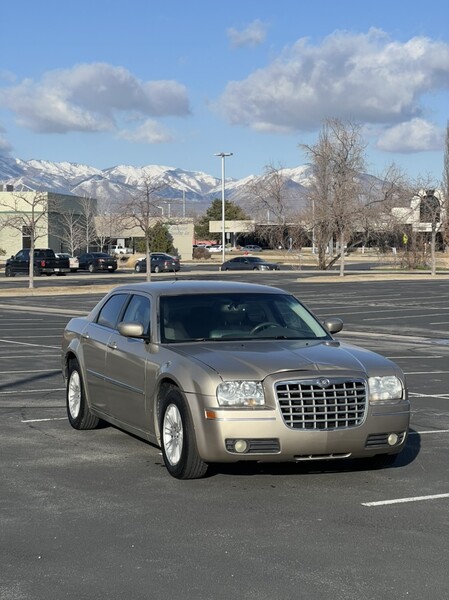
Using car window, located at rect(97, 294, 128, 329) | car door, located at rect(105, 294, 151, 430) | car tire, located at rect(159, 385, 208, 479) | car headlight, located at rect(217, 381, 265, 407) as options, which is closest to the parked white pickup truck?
car window, located at rect(97, 294, 128, 329)

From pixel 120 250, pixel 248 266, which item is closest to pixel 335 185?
pixel 248 266

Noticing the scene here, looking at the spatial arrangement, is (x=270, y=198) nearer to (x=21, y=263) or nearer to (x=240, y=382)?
(x=21, y=263)

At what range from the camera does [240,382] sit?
8.06 metres

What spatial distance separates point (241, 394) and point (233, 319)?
1591mm

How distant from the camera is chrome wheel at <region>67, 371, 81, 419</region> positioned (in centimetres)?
1080

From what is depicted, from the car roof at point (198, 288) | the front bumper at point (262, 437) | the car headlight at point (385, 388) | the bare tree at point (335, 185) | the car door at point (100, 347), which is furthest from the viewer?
the bare tree at point (335, 185)

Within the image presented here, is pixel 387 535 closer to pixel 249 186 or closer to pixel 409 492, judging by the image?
pixel 409 492

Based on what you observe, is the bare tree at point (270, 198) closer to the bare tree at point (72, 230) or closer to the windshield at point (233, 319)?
the bare tree at point (72, 230)

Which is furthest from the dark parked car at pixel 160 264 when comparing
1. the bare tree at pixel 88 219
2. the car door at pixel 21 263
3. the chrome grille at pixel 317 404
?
the chrome grille at pixel 317 404

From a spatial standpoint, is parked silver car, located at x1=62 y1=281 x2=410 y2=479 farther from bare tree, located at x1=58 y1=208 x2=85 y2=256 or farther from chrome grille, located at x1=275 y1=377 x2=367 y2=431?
bare tree, located at x1=58 y1=208 x2=85 y2=256

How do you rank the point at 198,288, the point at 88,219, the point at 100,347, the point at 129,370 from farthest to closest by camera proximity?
the point at 88,219, the point at 100,347, the point at 198,288, the point at 129,370

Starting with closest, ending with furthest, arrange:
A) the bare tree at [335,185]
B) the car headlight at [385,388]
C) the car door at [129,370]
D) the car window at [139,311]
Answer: the car headlight at [385,388] → the car door at [129,370] → the car window at [139,311] → the bare tree at [335,185]

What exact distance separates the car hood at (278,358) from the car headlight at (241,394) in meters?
0.07

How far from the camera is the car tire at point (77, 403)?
10633mm
